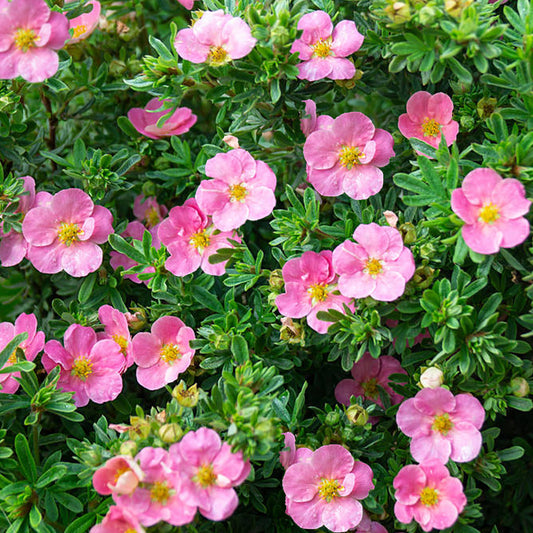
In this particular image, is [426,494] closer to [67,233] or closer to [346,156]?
[346,156]

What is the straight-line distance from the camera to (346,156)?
200 centimetres

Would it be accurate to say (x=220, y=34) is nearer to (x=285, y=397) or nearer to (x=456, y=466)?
(x=285, y=397)

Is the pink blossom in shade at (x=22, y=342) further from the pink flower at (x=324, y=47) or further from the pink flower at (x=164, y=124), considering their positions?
the pink flower at (x=324, y=47)

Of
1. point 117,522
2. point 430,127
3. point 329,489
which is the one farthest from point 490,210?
point 117,522

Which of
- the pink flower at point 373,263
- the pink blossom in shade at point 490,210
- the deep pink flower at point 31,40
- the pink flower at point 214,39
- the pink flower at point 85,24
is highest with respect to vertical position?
the deep pink flower at point 31,40

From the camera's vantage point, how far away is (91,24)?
2.42 metres

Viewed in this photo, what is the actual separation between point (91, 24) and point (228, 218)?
0.96m

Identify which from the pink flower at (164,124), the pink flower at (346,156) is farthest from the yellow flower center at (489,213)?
the pink flower at (164,124)

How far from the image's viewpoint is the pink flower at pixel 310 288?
186cm

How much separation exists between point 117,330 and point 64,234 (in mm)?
322

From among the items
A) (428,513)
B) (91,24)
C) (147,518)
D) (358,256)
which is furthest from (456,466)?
(91,24)

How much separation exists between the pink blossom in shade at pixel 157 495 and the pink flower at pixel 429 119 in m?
1.15

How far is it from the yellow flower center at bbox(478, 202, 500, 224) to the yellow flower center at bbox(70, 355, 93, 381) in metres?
1.13

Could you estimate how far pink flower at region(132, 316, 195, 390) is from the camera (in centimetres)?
199
